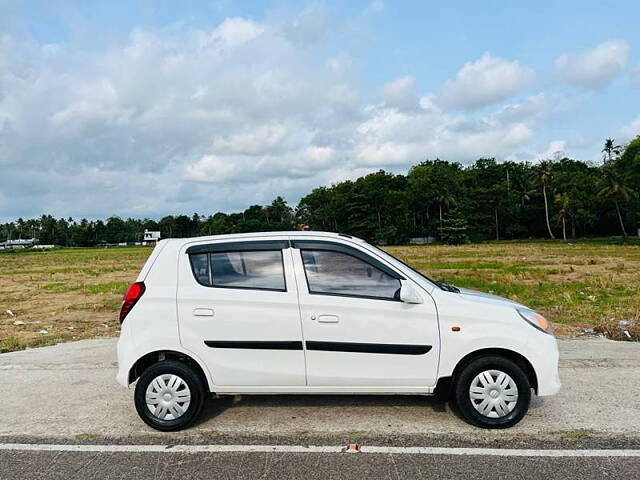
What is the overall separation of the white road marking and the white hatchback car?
387 mm

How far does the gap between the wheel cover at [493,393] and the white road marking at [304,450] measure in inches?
16.8

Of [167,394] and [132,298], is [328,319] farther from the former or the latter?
[132,298]

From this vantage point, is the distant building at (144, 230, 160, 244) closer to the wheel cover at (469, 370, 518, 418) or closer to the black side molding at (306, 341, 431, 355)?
the black side molding at (306, 341, 431, 355)

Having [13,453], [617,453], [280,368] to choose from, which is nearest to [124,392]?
[13,453]

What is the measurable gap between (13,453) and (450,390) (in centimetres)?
378

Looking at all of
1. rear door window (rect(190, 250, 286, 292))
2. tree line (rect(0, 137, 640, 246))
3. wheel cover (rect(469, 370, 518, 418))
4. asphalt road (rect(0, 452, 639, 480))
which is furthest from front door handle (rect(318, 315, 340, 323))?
tree line (rect(0, 137, 640, 246))

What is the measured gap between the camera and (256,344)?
4.32 metres

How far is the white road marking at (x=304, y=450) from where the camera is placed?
377 centimetres

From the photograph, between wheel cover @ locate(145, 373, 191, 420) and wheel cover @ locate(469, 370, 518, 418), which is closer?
wheel cover @ locate(469, 370, 518, 418)

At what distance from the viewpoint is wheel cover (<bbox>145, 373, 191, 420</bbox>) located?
4.39 meters

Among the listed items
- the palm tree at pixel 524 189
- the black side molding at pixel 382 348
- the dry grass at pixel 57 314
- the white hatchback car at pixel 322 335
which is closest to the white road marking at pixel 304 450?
the white hatchback car at pixel 322 335

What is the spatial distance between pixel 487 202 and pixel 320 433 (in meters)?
89.5

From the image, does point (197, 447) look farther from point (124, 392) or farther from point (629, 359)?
point (629, 359)

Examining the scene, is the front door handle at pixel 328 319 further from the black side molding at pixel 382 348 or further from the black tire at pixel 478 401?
the black tire at pixel 478 401
